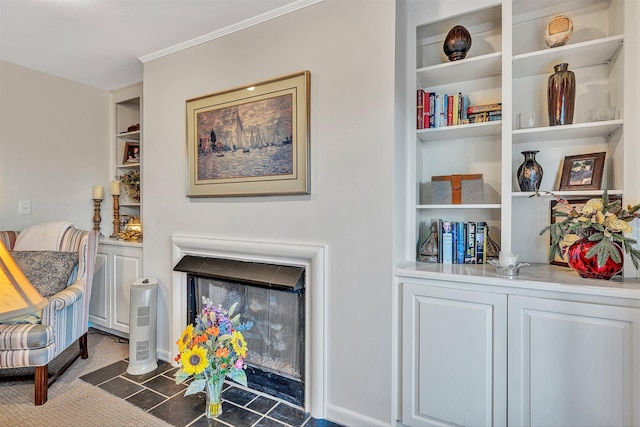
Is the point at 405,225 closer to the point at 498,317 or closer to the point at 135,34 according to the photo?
the point at 498,317

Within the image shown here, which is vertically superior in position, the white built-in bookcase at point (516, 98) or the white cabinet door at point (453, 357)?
the white built-in bookcase at point (516, 98)

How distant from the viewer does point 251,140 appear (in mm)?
2125

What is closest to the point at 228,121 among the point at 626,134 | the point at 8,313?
the point at 8,313

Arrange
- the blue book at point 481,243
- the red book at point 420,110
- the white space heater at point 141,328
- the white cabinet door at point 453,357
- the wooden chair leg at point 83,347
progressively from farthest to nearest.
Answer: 1. the wooden chair leg at point 83,347
2. the white space heater at point 141,328
3. the red book at point 420,110
4. the blue book at point 481,243
5. the white cabinet door at point 453,357

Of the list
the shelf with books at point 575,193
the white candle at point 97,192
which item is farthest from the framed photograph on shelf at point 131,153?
the shelf with books at point 575,193

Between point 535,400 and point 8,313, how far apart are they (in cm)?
189

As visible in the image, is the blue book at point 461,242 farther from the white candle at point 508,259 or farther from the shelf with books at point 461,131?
the shelf with books at point 461,131

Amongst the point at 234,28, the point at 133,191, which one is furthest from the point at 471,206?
the point at 133,191

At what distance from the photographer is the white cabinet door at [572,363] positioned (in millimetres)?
1303

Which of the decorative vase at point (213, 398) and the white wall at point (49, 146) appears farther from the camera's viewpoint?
the white wall at point (49, 146)

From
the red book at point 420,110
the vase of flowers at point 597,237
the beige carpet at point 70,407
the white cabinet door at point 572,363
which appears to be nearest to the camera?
the white cabinet door at point 572,363

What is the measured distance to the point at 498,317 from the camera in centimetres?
152

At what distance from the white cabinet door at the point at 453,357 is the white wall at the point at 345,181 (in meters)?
0.13

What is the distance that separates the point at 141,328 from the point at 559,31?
125 inches
